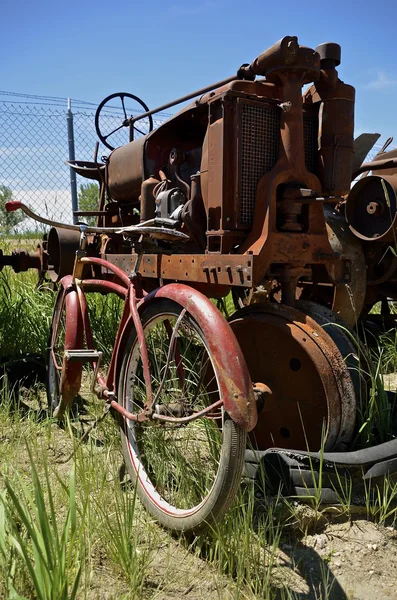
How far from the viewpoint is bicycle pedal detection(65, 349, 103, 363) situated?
2518mm

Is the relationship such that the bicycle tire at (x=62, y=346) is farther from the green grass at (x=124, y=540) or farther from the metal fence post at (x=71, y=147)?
the metal fence post at (x=71, y=147)

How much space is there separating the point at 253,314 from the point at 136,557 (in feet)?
3.68

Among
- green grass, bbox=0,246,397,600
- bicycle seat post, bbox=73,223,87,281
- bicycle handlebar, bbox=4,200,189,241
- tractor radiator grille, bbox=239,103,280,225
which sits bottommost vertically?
green grass, bbox=0,246,397,600

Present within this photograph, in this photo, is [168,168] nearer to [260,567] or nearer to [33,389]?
[33,389]

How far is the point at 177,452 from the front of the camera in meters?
2.13

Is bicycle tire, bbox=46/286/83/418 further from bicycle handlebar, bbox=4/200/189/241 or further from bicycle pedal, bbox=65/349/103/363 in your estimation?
bicycle handlebar, bbox=4/200/189/241

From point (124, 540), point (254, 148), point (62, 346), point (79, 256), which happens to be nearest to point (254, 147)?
point (254, 148)

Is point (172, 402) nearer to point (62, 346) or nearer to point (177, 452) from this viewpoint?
point (177, 452)

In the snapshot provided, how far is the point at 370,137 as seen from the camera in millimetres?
3502

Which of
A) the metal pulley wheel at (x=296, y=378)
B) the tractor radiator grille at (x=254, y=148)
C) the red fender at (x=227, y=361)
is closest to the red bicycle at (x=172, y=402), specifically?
the red fender at (x=227, y=361)

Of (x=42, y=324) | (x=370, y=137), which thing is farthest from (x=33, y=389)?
(x=370, y=137)

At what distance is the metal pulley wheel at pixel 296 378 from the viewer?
2.15 m

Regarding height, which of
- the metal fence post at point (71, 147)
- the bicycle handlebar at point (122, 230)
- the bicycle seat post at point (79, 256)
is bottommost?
the bicycle seat post at point (79, 256)

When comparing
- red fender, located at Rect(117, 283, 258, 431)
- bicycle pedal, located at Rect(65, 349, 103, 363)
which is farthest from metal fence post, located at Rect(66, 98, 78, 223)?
red fender, located at Rect(117, 283, 258, 431)
